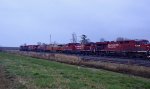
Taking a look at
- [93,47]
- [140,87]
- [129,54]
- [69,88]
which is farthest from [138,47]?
[69,88]

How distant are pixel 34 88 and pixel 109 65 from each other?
24.9 m

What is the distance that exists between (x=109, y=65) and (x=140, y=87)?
20.9 meters

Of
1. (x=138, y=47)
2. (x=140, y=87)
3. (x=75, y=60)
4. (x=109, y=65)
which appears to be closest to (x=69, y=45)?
(x=75, y=60)

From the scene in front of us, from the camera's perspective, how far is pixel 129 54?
58.0 meters

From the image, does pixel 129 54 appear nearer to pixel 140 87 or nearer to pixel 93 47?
pixel 93 47

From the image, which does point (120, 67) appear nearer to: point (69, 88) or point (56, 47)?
point (69, 88)

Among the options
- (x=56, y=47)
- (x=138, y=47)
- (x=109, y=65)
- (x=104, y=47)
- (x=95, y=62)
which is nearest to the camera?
(x=109, y=65)

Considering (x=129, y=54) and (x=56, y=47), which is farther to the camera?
(x=56, y=47)

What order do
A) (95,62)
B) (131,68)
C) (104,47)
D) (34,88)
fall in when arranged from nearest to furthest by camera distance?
(34,88) → (131,68) → (95,62) → (104,47)

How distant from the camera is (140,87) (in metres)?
24.0

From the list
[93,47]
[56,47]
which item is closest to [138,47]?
[93,47]

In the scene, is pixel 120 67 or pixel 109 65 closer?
pixel 120 67

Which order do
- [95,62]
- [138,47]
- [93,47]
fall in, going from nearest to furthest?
[95,62] < [138,47] < [93,47]

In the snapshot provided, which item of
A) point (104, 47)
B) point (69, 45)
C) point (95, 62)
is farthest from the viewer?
point (69, 45)
